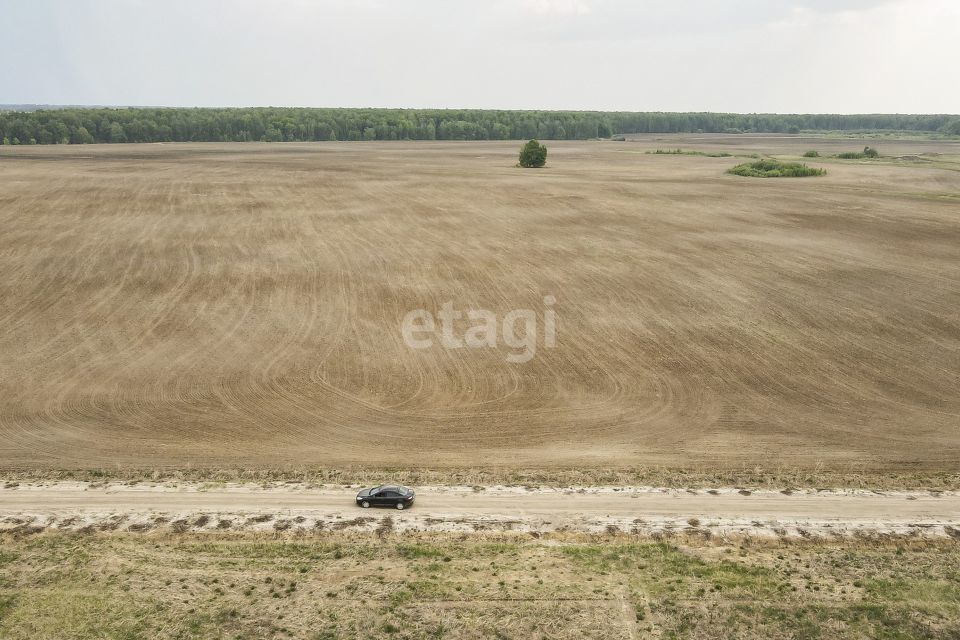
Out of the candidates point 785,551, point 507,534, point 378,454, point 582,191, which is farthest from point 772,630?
point 582,191


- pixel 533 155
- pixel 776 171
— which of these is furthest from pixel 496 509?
pixel 533 155

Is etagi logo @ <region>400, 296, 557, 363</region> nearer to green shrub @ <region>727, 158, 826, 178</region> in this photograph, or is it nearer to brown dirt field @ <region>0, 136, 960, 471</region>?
brown dirt field @ <region>0, 136, 960, 471</region>

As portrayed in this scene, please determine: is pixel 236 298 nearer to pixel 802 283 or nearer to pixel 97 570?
pixel 97 570

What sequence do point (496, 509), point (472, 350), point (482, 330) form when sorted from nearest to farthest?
point (496, 509) < point (472, 350) < point (482, 330)

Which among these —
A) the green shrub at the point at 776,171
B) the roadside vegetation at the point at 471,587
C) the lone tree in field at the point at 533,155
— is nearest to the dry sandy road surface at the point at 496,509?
the roadside vegetation at the point at 471,587

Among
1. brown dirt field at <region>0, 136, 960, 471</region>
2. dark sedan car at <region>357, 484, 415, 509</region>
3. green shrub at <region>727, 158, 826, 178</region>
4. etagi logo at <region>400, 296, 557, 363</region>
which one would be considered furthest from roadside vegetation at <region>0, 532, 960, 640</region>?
green shrub at <region>727, 158, 826, 178</region>

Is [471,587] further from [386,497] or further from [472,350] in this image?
[472,350]
